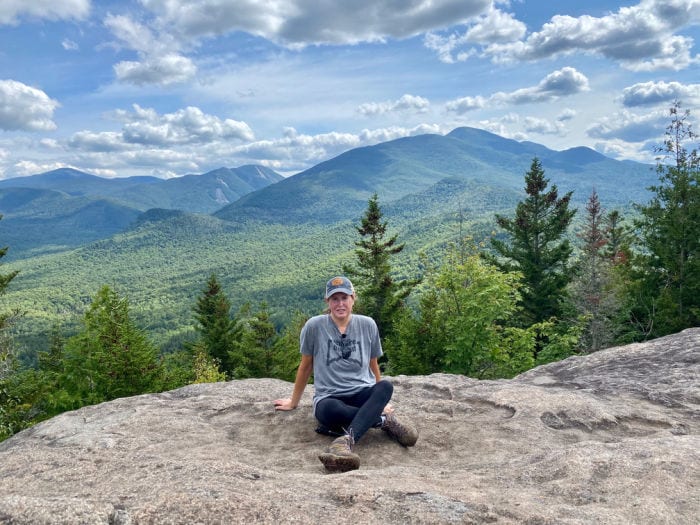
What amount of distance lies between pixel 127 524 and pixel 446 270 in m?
19.7

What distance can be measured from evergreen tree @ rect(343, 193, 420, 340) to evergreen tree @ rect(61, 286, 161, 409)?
16969mm

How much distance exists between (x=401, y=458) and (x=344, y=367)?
1.42 m

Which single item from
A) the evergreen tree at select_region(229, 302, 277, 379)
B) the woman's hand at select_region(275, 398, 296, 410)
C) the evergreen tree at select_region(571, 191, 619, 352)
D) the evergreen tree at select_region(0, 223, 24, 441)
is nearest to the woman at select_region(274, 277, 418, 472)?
the woman's hand at select_region(275, 398, 296, 410)

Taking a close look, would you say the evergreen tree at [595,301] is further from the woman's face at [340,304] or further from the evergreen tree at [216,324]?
the evergreen tree at [216,324]

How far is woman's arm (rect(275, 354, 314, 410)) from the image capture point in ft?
21.7

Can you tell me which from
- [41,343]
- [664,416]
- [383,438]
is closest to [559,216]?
[664,416]

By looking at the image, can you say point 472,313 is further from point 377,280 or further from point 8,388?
point 8,388

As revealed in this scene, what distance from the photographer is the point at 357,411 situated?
19.9 ft

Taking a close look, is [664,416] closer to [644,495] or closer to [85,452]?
[644,495]

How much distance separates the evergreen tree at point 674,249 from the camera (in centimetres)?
2312

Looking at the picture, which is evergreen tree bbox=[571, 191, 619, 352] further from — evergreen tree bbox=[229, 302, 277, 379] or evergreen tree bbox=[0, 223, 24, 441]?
evergreen tree bbox=[0, 223, 24, 441]

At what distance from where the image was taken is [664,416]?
6.82m

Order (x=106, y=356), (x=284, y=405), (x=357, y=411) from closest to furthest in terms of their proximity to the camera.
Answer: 1. (x=357, y=411)
2. (x=284, y=405)
3. (x=106, y=356)

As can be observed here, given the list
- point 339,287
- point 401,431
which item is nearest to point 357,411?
point 401,431
